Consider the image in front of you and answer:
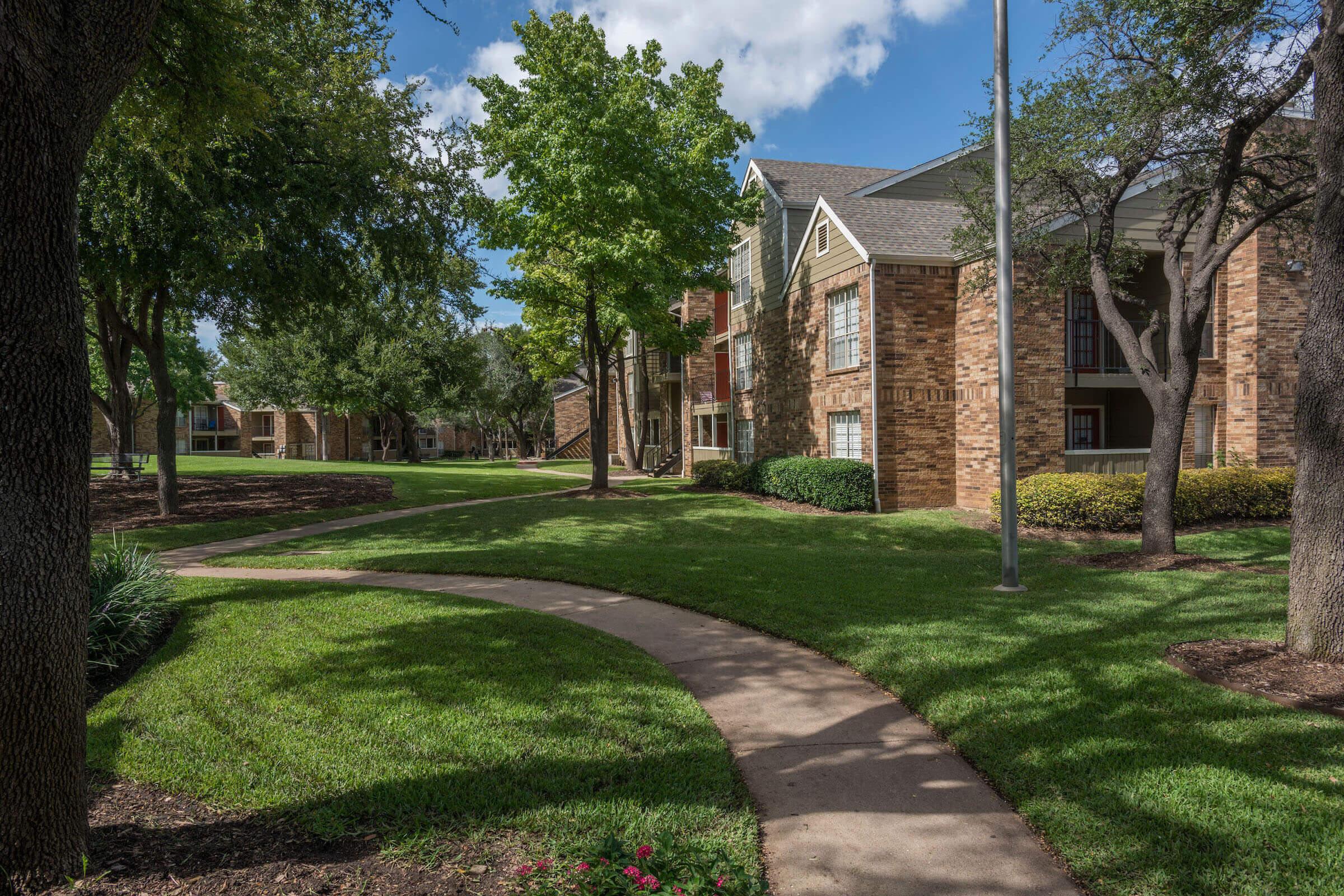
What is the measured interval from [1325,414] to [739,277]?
20.3 meters

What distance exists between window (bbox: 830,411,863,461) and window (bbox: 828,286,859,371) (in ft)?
3.85

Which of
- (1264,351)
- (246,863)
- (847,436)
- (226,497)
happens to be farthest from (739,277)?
(246,863)

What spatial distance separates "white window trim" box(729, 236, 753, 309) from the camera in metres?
24.1

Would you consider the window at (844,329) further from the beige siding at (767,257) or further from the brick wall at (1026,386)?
the beige siding at (767,257)

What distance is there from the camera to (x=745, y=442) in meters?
24.6

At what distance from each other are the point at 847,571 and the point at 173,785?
741cm

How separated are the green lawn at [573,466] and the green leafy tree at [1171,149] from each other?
21592 millimetres

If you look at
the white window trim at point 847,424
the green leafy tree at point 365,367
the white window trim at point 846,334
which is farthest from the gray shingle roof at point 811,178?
the green leafy tree at point 365,367

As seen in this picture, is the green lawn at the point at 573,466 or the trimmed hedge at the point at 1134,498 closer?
the trimmed hedge at the point at 1134,498

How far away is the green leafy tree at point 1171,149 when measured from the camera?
31.6ft

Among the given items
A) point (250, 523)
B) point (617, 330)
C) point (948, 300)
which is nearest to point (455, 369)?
point (617, 330)

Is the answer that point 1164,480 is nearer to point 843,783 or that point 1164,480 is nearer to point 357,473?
point 843,783

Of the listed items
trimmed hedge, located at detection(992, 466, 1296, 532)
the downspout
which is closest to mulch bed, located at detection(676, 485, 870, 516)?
the downspout

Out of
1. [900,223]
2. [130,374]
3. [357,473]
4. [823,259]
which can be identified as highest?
[900,223]
